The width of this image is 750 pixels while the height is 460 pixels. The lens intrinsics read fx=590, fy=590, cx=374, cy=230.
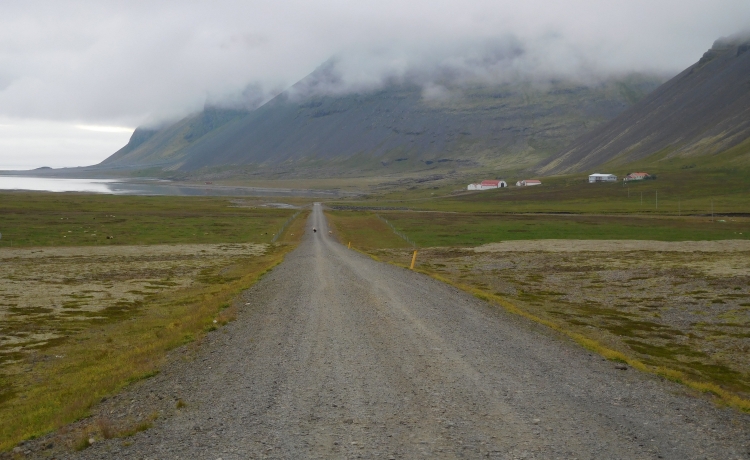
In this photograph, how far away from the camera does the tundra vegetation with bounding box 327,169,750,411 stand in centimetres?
2327

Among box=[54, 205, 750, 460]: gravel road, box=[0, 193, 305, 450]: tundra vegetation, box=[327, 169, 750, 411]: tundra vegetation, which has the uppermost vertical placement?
box=[54, 205, 750, 460]: gravel road

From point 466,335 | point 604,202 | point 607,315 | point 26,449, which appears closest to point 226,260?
point 607,315

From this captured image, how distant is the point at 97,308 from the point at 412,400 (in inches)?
1031

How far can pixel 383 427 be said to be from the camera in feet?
40.0

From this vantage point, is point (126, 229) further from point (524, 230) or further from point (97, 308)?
point (97, 308)

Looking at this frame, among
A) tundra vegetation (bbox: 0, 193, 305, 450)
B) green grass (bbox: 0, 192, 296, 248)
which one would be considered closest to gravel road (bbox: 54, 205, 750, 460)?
tundra vegetation (bbox: 0, 193, 305, 450)

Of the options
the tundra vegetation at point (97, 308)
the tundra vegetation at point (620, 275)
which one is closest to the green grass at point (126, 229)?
the tundra vegetation at point (97, 308)

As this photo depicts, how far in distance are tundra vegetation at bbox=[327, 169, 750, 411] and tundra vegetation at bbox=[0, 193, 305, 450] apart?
14658mm

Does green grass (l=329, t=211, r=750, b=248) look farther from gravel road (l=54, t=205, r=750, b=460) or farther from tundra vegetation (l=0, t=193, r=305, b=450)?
gravel road (l=54, t=205, r=750, b=460)

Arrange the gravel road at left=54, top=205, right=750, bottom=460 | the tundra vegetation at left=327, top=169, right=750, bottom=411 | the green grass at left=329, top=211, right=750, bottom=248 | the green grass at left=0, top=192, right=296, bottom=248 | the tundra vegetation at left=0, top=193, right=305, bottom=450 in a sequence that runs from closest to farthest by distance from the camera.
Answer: the gravel road at left=54, top=205, right=750, bottom=460, the tundra vegetation at left=0, top=193, right=305, bottom=450, the tundra vegetation at left=327, top=169, right=750, bottom=411, the green grass at left=0, top=192, right=296, bottom=248, the green grass at left=329, top=211, right=750, bottom=248

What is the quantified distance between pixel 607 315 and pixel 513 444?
75.3ft

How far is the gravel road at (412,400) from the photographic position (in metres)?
11.3

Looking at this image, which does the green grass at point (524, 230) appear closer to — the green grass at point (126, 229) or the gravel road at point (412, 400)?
the green grass at point (126, 229)

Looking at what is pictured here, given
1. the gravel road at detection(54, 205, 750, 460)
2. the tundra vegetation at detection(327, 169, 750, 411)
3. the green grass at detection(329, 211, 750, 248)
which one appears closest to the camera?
the gravel road at detection(54, 205, 750, 460)
